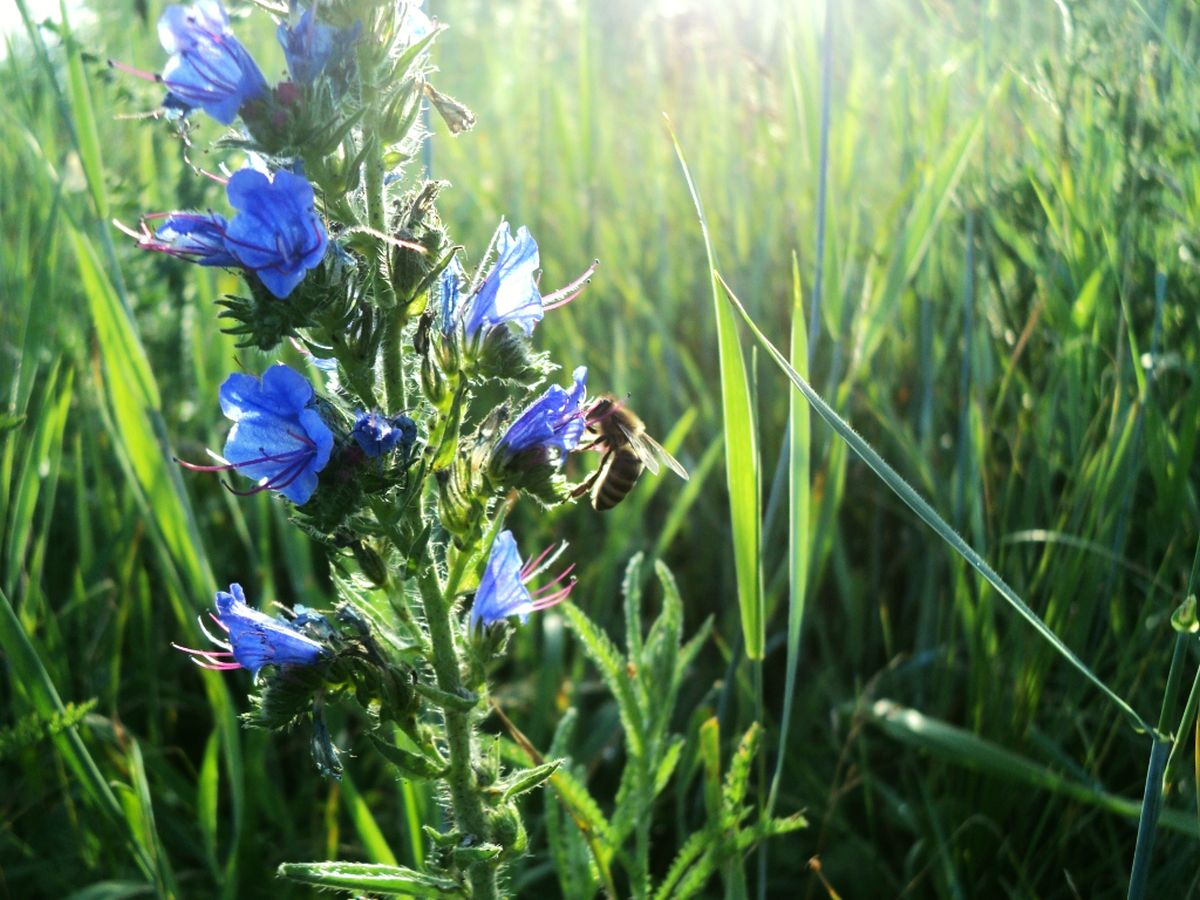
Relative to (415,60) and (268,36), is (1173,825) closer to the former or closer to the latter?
(415,60)

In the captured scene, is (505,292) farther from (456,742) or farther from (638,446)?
(456,742)

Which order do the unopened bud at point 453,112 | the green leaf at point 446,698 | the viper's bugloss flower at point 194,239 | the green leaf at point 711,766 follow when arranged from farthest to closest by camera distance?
the green leaf at point 711,766 → the unopened bud at point 453,112 → the green leaf at point 446,698 → the viper's bugloss flower at point 194,239

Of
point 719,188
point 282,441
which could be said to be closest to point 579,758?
point 282,441

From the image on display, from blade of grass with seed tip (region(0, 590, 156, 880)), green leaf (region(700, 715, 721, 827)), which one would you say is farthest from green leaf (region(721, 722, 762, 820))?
blade of grass with seed tip (region(0, 590, 156, 880))

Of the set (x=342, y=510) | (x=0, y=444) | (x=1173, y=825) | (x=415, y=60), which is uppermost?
(x=415, y=60)

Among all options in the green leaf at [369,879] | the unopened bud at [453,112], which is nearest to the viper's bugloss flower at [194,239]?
the unopened bud at [453,112]

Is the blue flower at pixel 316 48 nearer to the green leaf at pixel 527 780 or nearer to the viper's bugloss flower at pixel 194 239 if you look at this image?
the viper's bugloss flower at pixel 194 239
